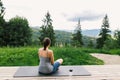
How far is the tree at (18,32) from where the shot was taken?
3919 centimetres

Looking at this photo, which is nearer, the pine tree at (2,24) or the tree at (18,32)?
the pine tree at (2,24)

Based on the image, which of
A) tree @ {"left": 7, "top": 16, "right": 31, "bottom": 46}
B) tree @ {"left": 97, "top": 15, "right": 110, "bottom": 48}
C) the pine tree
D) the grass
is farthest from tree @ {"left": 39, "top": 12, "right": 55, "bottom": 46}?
the grass

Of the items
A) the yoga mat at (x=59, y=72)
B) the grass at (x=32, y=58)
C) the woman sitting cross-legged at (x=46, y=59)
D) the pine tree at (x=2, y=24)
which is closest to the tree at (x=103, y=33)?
the pine tree at (x=2, y=24)

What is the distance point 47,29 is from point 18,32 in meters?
8.18

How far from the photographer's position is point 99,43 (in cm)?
4409

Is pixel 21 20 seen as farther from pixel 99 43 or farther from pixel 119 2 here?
pixel 119 2

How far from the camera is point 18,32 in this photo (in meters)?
40.7

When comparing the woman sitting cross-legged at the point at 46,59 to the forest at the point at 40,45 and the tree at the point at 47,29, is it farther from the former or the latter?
the tree at the point at 47,29

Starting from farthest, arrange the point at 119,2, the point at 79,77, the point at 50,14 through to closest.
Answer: the point at 50,14 → the point at 119,2 → the point at 79,77

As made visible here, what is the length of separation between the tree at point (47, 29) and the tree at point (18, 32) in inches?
142

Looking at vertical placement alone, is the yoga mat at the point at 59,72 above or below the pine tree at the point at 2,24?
below

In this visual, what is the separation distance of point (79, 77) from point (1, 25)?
111 ft

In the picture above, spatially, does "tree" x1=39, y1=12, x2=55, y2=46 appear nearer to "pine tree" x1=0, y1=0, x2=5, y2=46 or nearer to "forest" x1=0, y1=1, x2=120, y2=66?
"forest" x1=0, y1=1, x2=120, y2=66

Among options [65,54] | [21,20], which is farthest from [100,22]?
[65,54]
